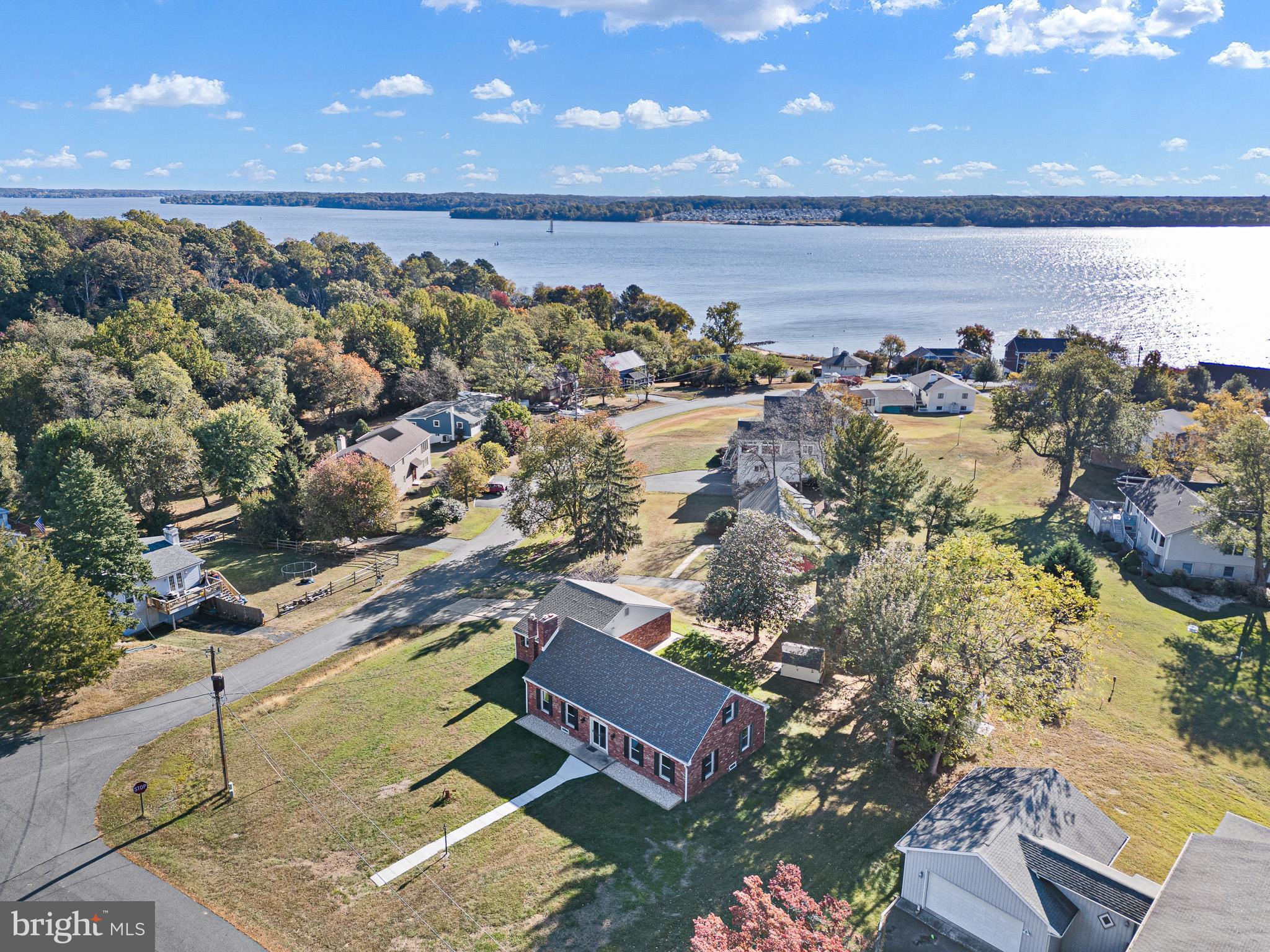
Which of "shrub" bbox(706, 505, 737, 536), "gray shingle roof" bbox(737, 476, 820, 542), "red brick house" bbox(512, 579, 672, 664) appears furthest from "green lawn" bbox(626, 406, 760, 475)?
"red brick house" bbox(512, 579, 672, 664)

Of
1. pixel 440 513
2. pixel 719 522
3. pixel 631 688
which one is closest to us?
pixel 631 688

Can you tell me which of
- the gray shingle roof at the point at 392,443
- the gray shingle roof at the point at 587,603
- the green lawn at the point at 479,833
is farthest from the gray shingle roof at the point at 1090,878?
the gray shingle roof at the point at 392,443

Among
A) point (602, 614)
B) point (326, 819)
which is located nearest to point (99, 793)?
point (326, 819)

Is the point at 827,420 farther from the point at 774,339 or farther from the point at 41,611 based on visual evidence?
the point at 774,339

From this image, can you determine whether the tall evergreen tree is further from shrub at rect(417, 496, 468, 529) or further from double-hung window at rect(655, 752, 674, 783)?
shrub at rect(417, 496, 468, 529)

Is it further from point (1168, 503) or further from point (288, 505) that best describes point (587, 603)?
point (1168, 503)

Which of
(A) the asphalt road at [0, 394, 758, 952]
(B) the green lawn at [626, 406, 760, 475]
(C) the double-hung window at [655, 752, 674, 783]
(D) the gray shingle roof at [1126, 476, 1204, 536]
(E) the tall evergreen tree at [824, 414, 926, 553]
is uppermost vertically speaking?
→ (E) the tall evergreen tree at [824, 414, 926, 553]

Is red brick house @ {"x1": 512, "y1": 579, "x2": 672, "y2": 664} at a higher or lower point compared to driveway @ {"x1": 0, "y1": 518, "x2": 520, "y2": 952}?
higher
